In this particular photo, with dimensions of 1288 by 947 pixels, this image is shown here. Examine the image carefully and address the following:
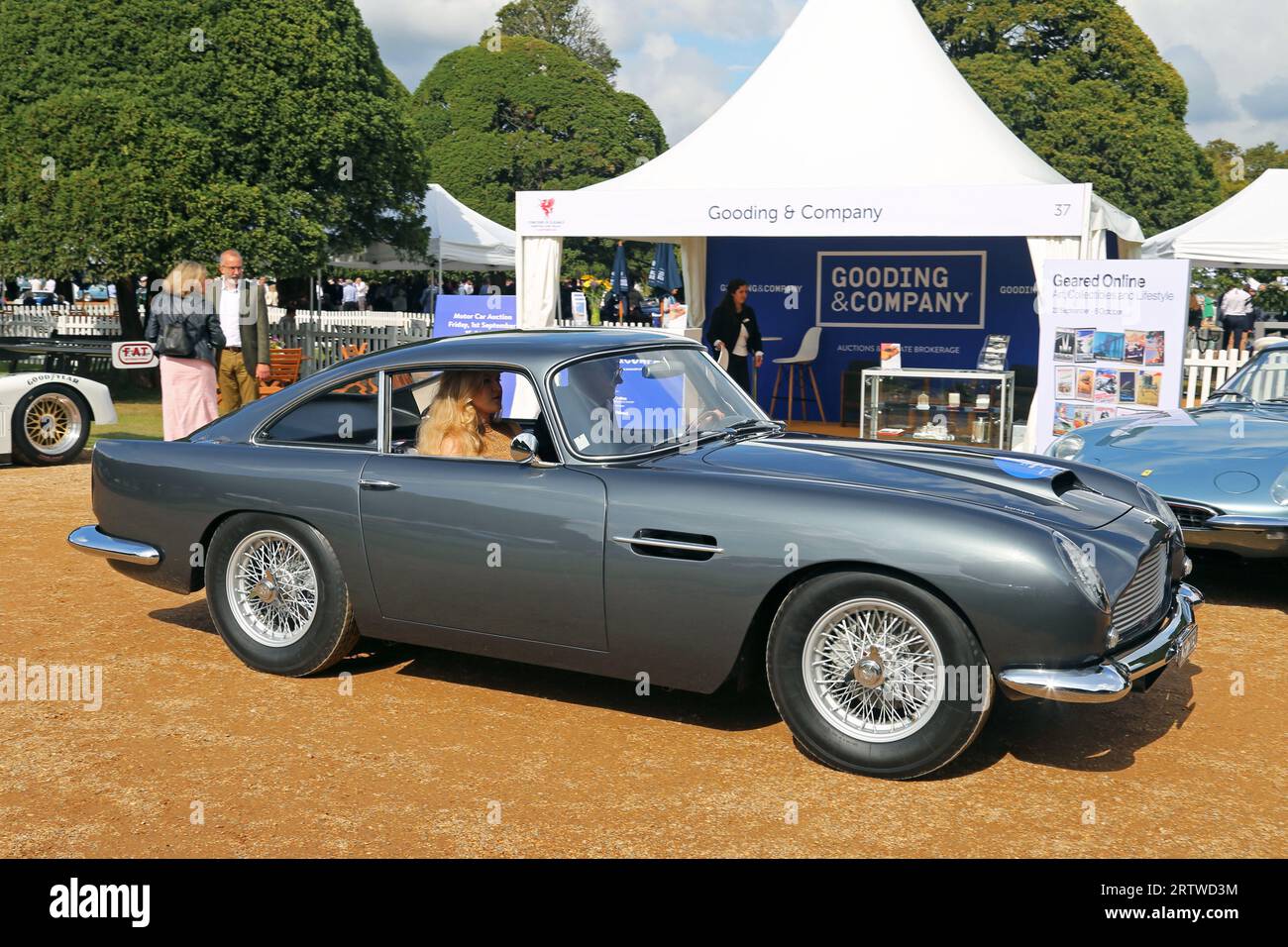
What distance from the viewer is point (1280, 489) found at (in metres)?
6.82

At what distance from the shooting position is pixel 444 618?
16.9ft

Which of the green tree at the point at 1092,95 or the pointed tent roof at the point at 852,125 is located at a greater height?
the green tree at the point at 1092,95

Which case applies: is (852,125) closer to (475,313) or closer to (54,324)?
(475,313)

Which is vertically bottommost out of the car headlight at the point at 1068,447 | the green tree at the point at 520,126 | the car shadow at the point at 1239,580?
the car shadow at the point at 1239,580

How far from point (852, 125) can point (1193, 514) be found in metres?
8.92

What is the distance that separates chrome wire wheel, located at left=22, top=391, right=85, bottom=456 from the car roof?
7.68 metres

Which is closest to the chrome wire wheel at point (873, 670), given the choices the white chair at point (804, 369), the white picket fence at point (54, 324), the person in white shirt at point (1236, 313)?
the white chair at point (804, 369)

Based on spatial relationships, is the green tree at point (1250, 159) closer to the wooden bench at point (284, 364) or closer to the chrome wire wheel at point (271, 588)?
the wooden bench at point (284, 364)

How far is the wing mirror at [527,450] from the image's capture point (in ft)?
16.2

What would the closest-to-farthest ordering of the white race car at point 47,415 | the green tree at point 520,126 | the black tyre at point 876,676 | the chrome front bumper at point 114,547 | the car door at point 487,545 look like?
1. the black tyre at point 876,676
2. the car door at point 487,545
3. the chrome front bumper at point 114,547
4. the white race car at point 47,415
5. the green tree at point 520,126

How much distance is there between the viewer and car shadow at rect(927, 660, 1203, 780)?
468 centimetres

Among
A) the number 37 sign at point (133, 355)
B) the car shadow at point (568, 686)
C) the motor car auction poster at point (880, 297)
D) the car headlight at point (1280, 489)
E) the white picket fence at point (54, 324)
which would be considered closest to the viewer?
the car shadow at point (568, 686)

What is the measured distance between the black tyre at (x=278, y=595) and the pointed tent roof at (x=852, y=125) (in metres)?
8.63

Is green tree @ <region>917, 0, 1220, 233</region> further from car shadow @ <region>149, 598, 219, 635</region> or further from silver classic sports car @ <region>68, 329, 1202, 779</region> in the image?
silver classic sports car @ <region>68, 329, 1202, 779</region>
